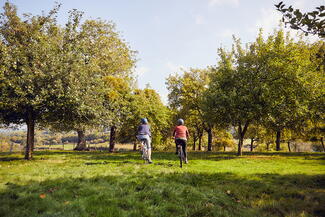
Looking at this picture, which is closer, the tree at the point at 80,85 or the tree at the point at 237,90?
the tree at the point at 80,85

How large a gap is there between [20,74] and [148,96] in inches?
896

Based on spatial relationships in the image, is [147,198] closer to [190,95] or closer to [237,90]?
[237,90]

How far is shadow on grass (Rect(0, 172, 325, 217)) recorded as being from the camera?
5.43 meters

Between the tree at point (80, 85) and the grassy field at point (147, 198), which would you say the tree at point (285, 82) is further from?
the tree at point (80, 85)

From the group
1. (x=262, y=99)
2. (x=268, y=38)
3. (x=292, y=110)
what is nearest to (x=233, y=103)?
(x=262, y=99)

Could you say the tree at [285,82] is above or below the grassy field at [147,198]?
above

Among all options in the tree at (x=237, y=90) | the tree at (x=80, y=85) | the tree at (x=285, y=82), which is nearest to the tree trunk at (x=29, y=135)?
the tree at (x=80, y=85)

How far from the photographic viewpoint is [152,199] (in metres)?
6.37

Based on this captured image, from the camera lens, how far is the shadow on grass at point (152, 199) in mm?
5430

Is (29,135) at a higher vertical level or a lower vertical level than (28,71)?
lower

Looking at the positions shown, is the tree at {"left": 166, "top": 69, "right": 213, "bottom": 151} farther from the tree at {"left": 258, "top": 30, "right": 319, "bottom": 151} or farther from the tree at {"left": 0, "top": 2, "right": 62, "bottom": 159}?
the tree at {"left": 0, "top": 2, "right": 62, "bottom": 159}

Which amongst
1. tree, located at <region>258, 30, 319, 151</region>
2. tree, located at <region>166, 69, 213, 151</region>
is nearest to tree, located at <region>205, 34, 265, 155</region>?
tree, located at <region>258, 30, 319, 151</region>

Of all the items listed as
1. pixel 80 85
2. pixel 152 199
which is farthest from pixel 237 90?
pixel 152 199

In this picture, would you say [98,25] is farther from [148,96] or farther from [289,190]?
[289,190]
